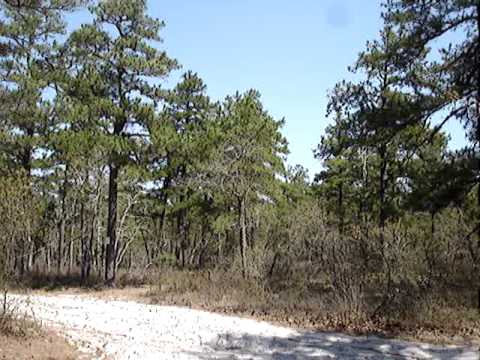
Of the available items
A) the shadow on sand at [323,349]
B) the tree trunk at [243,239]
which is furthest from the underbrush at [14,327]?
the tree trunk at [243,239]

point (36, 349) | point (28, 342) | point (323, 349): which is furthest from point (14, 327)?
point (323, 349)

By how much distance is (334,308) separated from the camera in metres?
14.8

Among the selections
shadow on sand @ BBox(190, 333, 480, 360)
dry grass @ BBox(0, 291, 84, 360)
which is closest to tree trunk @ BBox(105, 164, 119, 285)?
shadow on sand @ BBox(190, 333, 480, 360)

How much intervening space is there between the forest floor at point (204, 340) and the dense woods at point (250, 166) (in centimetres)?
223

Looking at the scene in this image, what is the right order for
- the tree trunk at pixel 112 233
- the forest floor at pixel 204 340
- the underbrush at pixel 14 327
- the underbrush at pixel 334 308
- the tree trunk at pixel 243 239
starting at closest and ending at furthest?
the underbrush at pixel 14 327
the forest floor at pixel 204 340
the underbrush at pixel 334 308
the tree trunk at pixel 243 239
the tree trunk at pixel 112 233

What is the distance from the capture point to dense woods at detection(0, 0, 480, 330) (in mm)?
10758

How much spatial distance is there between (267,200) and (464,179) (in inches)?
588

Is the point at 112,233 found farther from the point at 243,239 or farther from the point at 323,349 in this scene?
the point at 323,349

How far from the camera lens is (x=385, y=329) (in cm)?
1301

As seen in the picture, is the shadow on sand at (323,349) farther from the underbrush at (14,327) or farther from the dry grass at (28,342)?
the underbrush at (14,327)

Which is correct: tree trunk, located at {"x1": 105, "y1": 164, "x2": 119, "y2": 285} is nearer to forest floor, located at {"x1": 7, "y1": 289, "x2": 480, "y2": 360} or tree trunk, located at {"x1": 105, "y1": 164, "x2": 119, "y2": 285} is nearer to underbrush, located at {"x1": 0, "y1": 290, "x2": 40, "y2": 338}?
forest floor, located at {"x1": 7, "y1": 289, "x2": 480, "y2": 360}

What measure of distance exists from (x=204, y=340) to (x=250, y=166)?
11317 millimetres

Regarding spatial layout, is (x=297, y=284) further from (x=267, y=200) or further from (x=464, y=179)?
(x=464, y=179)

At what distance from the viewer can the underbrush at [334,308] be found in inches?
503
